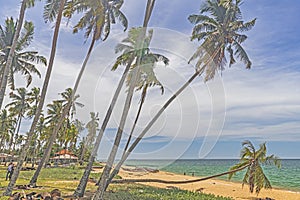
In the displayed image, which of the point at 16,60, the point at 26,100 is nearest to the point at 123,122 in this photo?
the point at 16,60

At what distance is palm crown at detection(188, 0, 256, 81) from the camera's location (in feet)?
58.0

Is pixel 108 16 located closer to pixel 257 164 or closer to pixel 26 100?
pixel 257 164

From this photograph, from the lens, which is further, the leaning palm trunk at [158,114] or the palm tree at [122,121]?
the leaning palm trunk at [158,114]

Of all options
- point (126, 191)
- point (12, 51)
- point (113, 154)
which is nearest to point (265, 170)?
point (126, 191)

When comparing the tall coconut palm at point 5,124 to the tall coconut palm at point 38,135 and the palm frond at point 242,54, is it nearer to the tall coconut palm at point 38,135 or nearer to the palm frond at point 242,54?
the tall coconut palm at point 38,135

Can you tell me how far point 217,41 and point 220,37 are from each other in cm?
27

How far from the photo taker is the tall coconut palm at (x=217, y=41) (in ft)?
57.1

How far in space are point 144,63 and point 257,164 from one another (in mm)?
7660

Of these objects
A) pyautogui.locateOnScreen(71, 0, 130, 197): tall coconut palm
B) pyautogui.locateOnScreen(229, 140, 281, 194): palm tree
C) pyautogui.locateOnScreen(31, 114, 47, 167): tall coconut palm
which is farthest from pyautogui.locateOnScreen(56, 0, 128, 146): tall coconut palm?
pyautogui.locateOnScreen(31, 114, 47, 167): tall coconut palm

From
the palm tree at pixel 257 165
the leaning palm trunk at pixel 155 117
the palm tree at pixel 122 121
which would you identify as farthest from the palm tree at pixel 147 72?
the palm tree at pixel 257 165

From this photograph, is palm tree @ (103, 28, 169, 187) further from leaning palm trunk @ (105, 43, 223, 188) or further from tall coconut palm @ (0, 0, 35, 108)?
tall coconut palm @ (0, 0, 35, 108)

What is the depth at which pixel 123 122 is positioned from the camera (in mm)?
13031

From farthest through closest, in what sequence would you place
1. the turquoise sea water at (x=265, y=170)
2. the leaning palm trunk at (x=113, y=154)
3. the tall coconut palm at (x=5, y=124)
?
the tall coconut palm at (x=5, y=124)
the turquoise sea water at (x=265, y=170)
the leaning palm trunk at (x=113, y=154)

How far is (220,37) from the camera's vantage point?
17750 millimetres
